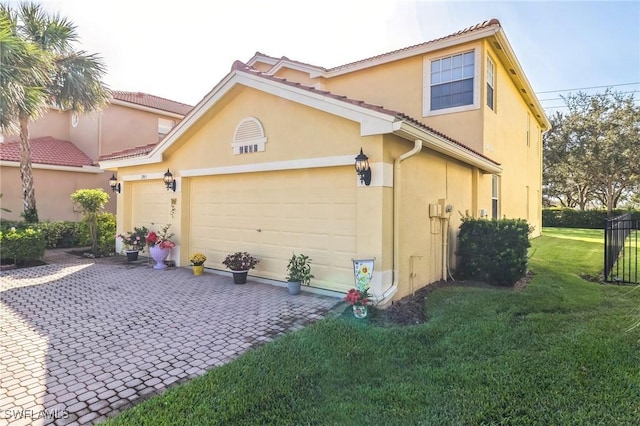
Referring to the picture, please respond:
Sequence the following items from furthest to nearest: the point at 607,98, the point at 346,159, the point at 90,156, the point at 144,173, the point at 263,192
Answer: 1. the point at 607,98
2. the point at 90,156
3. the point at 144,173
4. the point at 263,192
5. the point at 346,159

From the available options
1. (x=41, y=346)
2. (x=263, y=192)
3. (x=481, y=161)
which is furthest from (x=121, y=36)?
(x=481, y=161)

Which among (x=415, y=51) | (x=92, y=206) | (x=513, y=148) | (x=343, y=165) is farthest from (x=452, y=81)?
(x=92, y=206)

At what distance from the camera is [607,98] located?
95.4ft

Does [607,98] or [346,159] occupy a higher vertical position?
[607,98]

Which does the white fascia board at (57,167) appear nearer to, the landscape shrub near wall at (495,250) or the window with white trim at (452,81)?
the window with white trim at (452,81)

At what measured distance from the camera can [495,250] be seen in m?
8.62

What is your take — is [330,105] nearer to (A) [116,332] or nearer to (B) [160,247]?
(A) [116,332]

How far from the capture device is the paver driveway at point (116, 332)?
367 cm

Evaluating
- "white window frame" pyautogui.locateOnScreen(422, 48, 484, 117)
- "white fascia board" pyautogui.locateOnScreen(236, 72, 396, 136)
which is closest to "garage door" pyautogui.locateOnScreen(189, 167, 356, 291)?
"white fascia board" pyautogui.locateOnScreen(236, 72, 396, 136)

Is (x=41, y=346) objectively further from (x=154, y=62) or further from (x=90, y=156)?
(x=90, y=156)

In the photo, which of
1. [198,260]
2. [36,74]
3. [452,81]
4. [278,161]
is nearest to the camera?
[278,161]

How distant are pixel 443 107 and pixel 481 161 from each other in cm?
269

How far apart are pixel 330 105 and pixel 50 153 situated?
679 inches

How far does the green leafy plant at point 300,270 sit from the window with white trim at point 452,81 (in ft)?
24.3
